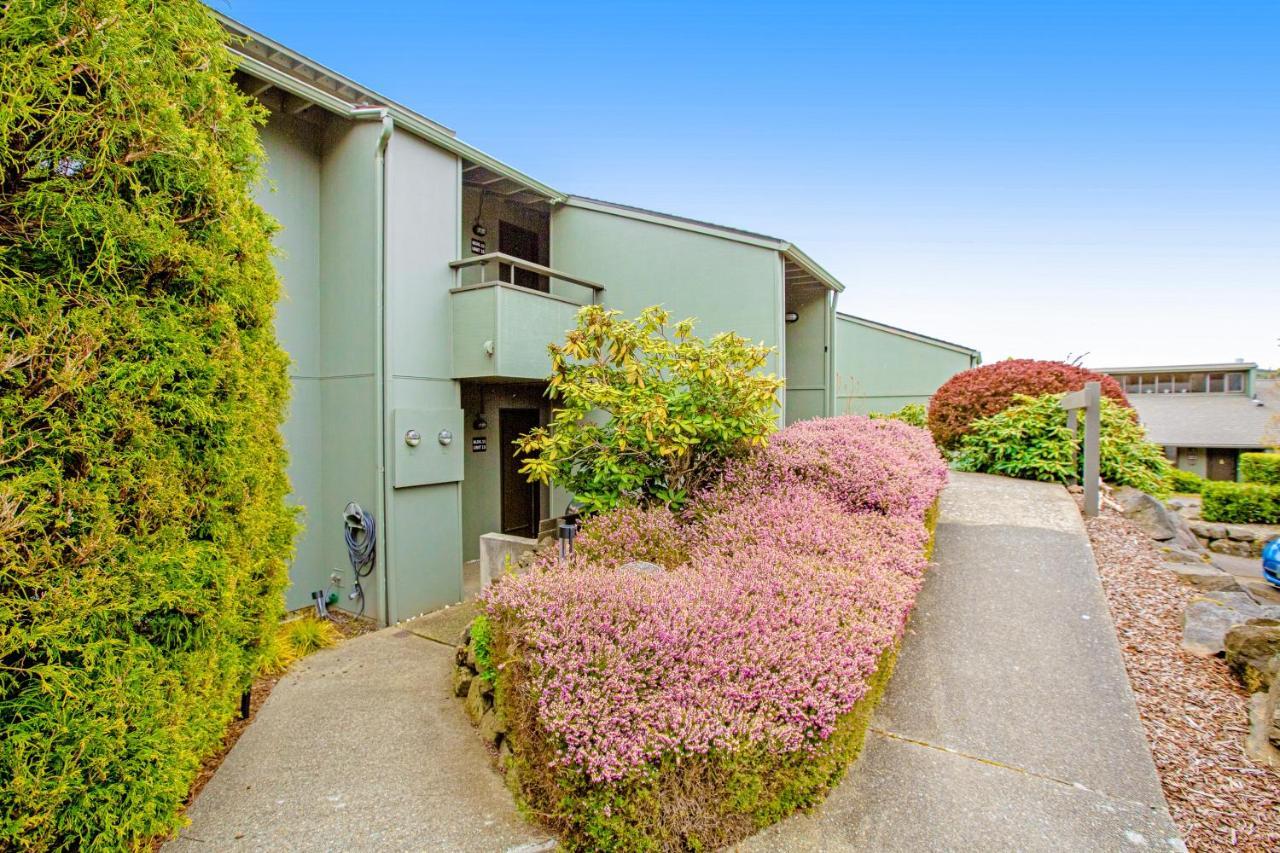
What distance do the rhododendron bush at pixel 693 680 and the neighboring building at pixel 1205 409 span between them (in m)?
24.2

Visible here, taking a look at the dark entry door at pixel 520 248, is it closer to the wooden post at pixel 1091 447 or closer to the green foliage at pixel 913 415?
the wooden post at pixel 1091 447

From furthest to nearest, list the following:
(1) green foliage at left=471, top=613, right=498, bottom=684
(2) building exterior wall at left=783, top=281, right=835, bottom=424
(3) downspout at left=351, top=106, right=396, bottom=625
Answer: (2) building exterior wall at left=783, top=281, right=835, bottom=424 < (3) downspout at left=351, top=106, right=396, bottom=625 < (1) green foliage at left=471, top=613, right=498, bottom=684

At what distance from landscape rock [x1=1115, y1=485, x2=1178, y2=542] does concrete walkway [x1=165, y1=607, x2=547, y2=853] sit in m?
7.65

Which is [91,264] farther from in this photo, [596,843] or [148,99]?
[596,843]

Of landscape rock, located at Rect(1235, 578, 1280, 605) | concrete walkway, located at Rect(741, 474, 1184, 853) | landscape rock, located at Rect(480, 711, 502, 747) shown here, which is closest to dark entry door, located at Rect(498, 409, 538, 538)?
landscape rock, located at Rect(480, 711, 502, 747)

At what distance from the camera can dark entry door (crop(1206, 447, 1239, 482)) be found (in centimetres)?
2069

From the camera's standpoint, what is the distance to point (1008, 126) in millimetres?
8969

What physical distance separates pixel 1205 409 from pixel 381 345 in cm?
2973

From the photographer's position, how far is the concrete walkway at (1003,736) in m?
2.51

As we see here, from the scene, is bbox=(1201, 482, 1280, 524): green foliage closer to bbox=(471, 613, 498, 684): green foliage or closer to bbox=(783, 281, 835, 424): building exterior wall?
bbox=(783, 281, 835, 424): building exterior wall

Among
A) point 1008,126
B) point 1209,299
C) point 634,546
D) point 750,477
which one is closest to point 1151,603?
point 750,477

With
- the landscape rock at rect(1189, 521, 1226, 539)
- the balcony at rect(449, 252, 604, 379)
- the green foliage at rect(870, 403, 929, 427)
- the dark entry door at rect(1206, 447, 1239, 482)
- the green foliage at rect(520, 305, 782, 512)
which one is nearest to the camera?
the green foliage at rect(520, 305, 782, 512)

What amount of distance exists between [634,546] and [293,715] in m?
2.83

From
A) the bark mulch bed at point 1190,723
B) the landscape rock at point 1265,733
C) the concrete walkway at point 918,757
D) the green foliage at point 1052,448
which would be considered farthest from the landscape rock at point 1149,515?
the landscape rock at point 1265,733
